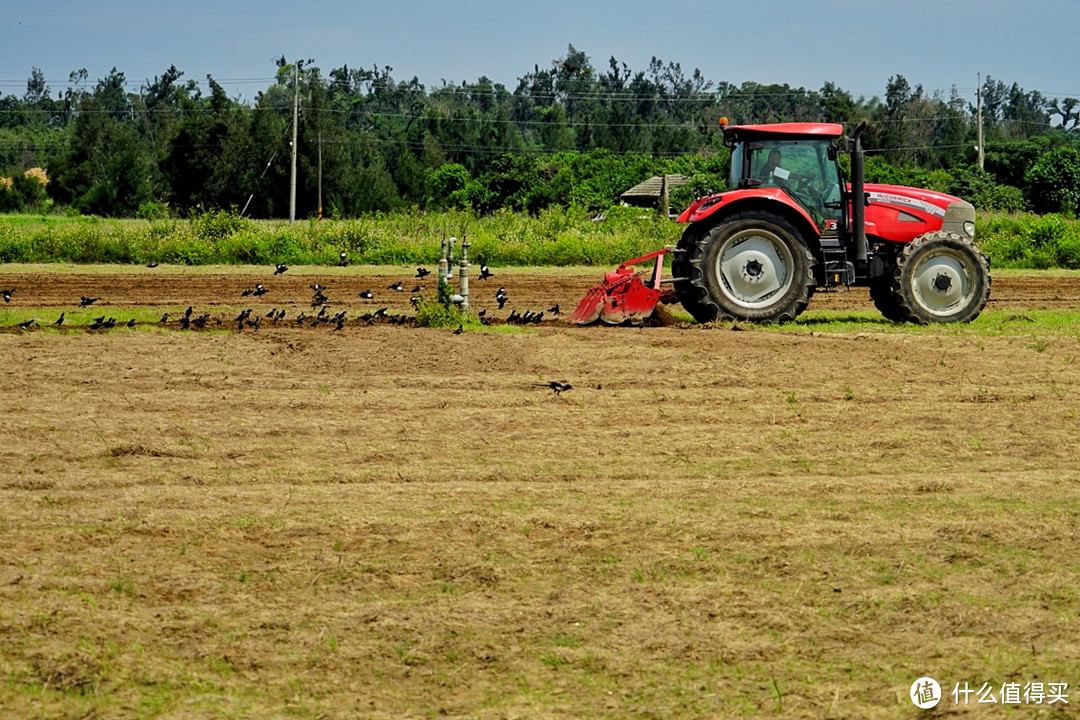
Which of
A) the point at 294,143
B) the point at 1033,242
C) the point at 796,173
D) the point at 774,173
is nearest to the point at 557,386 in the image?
the point at 774,173

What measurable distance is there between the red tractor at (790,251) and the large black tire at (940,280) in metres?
0.01

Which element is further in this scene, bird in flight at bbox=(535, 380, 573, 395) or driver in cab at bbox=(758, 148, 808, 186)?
driver in cab at bbox=(758, 148, 808, 186)

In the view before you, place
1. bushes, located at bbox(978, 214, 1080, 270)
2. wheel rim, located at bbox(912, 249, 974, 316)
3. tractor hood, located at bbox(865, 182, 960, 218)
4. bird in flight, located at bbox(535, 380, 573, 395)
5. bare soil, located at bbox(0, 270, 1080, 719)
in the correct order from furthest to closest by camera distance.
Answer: bushes, located at bbox(978, 214, 1080, 270), tractor hood, located at bbox(865, 182, 960, 218), wheel rim, located at bbox(912, 249, 974, 316), bird in flight, located at bbox(535, 380, 573, 395), bare soil, located at bbox(0, 270, 1080, 719)

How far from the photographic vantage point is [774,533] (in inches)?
258

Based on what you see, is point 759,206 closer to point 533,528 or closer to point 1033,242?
point 533,528

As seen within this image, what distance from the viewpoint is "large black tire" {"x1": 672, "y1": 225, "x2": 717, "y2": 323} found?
46.9ft

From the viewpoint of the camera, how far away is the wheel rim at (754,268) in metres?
14.2

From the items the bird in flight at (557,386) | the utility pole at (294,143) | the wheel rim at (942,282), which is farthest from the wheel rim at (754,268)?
the utility pole at (294,143)

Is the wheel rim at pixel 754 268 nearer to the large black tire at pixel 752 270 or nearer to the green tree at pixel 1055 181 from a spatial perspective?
the large black tire at pixel 752 270

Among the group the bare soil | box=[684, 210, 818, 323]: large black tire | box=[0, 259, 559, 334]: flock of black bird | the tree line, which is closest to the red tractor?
box=[684, 210, 818, 323]: large black tire

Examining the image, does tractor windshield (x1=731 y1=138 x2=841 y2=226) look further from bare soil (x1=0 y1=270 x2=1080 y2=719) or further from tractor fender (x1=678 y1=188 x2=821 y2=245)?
bare soil (x1=0 y1=270 x2=1080 y2=719)

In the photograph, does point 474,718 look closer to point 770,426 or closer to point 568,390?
point 770,426

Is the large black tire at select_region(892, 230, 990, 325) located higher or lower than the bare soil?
higher

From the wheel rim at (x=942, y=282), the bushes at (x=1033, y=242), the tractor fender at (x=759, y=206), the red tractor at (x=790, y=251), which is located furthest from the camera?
the bushes at (x=1033, y=242)
